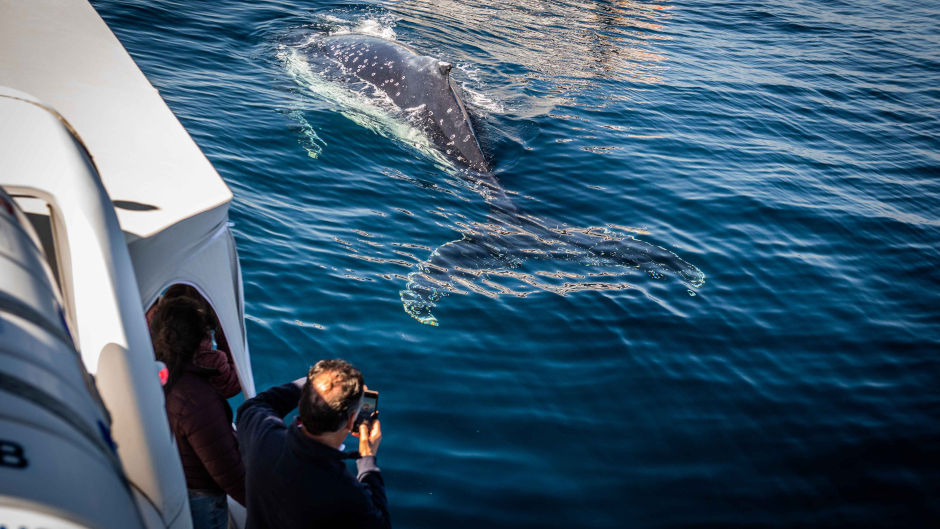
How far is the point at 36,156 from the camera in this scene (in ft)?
7.65

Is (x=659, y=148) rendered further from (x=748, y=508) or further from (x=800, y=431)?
(x=748, y=508)

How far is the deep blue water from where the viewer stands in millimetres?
5133

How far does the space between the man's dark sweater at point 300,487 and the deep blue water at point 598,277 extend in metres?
1.62

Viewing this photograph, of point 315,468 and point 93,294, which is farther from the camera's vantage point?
point 315,468

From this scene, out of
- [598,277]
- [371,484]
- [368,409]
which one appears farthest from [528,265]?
[371,484]

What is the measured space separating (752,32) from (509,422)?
1727 cm

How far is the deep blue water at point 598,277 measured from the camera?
5.13 m

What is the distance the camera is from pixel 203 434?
10.5 feet

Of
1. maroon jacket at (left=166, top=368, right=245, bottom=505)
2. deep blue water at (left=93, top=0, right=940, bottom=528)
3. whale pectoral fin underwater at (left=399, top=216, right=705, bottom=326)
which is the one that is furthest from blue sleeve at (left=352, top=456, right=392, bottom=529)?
whale pectoral fin underwater at (left=399, top=216, right=705, bottom=326)

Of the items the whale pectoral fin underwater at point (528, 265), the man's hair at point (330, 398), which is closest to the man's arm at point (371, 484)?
the man's hair at point (330, 398)

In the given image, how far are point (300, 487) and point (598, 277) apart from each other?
16.6 feet

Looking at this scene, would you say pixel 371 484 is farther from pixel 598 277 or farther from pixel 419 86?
pixel 419 86

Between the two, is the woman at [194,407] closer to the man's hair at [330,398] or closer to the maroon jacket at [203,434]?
the maroon jacket at [203,434]

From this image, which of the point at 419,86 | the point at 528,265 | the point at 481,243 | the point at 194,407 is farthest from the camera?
the point at 419,86
